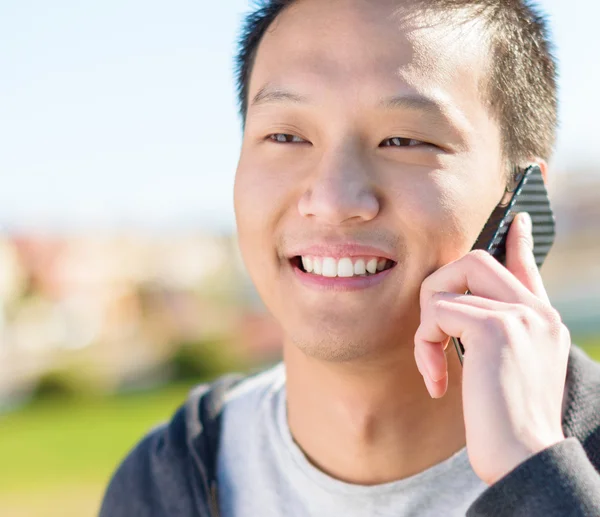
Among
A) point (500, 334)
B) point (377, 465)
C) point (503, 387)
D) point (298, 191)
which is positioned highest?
point (298, 191)

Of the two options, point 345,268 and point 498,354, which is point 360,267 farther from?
point 498,354

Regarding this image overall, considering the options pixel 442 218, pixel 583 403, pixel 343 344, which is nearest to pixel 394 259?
pixel 442 218

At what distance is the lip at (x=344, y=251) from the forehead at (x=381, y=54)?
0.40 meters

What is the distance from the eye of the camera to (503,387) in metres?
1.67

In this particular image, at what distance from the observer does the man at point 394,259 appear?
1.82m

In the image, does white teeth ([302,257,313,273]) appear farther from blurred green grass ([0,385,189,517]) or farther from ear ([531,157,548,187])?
blurred green grass ([0,385,189,517])

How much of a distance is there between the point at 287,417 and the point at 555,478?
3.70ft

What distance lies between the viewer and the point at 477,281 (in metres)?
1.87

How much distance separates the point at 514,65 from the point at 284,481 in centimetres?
150

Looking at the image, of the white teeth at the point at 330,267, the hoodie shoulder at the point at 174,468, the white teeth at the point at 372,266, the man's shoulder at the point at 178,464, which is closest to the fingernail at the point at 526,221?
the white teeth at the point at 372,266

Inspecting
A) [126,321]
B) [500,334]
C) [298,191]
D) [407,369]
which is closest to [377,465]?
[407,369]

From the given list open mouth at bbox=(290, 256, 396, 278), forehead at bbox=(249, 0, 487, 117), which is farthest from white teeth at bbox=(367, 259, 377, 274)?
forehead at bbox=(249, 0, 487, 117)

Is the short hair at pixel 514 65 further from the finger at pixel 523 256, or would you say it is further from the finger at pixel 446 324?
the finger at pixel 446 324

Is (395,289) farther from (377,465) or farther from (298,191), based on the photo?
(377,465)
